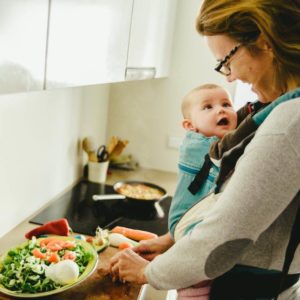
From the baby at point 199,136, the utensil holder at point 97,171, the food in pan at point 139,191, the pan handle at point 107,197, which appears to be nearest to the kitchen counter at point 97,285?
the baby at point 199,136

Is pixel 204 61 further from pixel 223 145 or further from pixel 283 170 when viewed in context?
pixel 283 170

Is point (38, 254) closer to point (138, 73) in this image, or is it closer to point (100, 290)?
point (100, 290)

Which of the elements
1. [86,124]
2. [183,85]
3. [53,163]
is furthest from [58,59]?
[183,85]

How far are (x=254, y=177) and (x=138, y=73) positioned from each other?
3.41ft

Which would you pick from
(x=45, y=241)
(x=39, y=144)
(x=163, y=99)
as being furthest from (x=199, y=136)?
(x=163, y=99)

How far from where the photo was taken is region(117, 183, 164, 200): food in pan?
77.5 inches

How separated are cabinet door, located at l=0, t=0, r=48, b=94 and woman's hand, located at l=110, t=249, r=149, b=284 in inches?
21.9

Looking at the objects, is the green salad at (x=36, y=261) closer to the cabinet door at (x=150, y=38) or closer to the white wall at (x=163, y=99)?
the cabinet door at (x=150, y=38)

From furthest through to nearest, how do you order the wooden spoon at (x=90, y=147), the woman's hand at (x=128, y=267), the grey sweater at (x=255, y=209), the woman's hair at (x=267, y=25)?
the wooden spoon at (x=90, y=147), the woman's hand at (x=128, y=267), the woman's hair at (x=267, y=25), the grey sweater at (x=255, y=209)

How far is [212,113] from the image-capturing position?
138 cm

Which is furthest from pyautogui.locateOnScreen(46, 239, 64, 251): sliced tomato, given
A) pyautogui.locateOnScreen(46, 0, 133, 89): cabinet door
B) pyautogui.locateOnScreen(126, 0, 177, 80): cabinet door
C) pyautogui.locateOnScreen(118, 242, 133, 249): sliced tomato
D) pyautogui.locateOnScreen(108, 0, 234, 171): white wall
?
pyautogui.locateOnScreen(108, 0, 234, 171): white wall

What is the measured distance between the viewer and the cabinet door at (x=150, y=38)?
155cm

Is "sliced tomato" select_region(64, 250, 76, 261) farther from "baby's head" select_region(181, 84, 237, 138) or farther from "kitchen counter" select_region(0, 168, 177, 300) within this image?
"baby's head" select_region(181, 84, 237, 138)

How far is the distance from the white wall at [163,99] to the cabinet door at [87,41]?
0.93 metres
